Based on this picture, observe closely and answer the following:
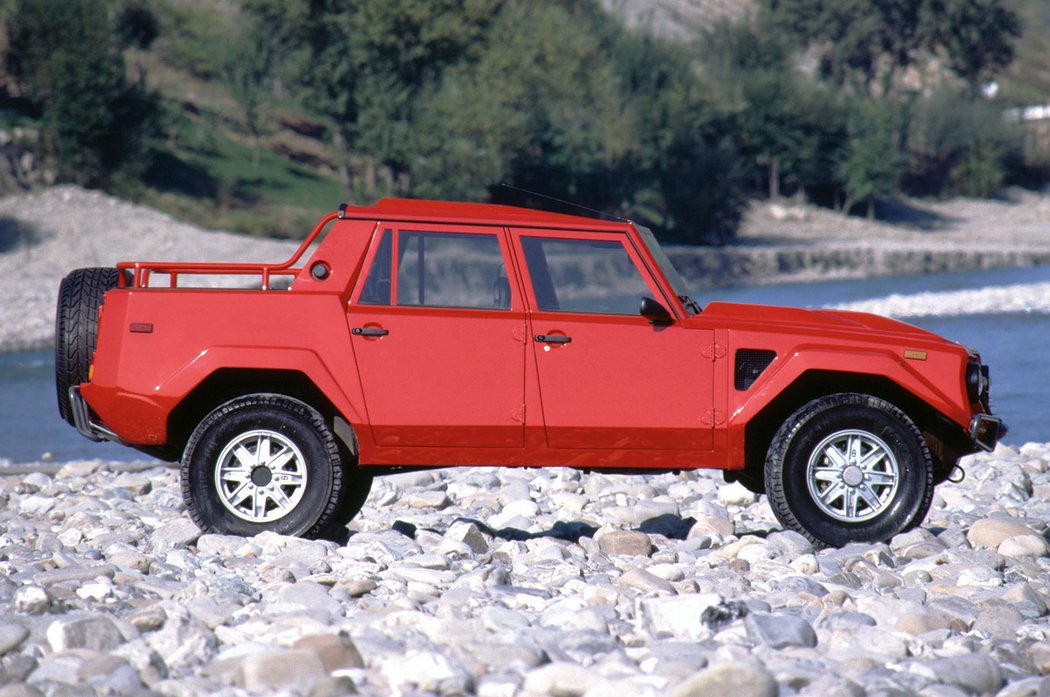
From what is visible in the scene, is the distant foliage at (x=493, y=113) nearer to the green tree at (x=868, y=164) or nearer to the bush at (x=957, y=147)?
the green tree at (x=868, y=164)

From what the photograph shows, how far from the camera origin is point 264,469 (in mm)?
7207

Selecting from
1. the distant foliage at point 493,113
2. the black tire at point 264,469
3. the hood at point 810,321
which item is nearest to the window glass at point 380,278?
the black tire at point 264,469

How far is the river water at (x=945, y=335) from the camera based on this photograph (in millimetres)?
15617

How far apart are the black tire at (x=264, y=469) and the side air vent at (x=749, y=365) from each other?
7.03ft

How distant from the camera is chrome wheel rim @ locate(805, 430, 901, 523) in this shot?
7.24 m

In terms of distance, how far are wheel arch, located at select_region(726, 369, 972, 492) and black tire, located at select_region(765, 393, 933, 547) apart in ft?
0.47

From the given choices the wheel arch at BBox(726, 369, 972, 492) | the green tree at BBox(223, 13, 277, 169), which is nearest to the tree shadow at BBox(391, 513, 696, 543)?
the wheel arch at BBox(726, 369, 972, 492)

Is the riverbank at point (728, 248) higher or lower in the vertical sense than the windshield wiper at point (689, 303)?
lower

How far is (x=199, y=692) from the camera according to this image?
188 inches

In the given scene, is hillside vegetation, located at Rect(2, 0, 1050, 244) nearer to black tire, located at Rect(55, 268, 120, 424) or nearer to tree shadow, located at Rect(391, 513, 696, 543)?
tree shadow, located at Rect(391, 513, 696, 543)

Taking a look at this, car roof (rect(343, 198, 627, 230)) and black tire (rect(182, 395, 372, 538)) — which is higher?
car roof (rect(343, 198, 627, 230))

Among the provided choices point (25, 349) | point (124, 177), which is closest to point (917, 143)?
point (124, 177)

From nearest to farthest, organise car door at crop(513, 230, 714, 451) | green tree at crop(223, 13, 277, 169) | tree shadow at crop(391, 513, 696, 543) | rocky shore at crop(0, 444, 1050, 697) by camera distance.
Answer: rocky shore at crop(0, 444, 1050, 697) < car door at crop(513, 230, 714, 451) < tree shadow at crop(391, 513, 696, 543) < green tree at crop(223, 13, 277, 169)

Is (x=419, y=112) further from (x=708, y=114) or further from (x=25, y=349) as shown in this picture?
(x=25, y=349)
